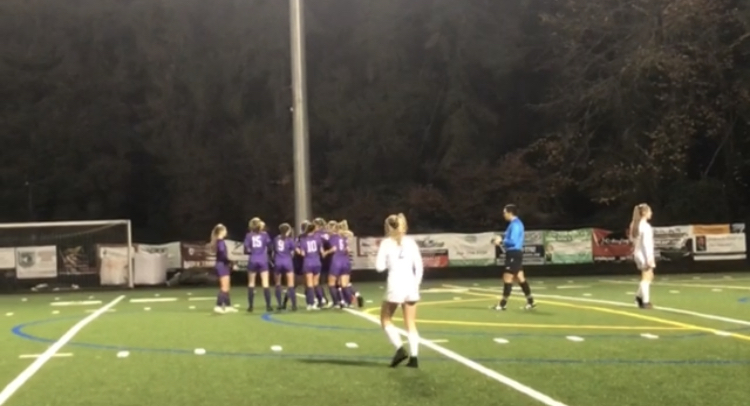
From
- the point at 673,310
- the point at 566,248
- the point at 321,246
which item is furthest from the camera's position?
the point at 566,248

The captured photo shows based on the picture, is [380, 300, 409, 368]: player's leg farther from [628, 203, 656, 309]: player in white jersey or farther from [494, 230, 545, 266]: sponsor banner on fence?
[494, 230, 545, 266]: sponsor banner on fence

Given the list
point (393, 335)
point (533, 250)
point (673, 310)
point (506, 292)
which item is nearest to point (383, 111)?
point (533, 250)

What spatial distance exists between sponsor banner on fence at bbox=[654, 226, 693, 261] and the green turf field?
13.1 metres

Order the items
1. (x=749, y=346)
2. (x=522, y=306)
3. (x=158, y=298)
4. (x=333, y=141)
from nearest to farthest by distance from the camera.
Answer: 1. (x=749, y=346)
2. (x=522, y=306)
3. (x=158, y=298)
4. (x=333, y=141)

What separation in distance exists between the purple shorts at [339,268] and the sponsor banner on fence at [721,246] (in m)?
17.8

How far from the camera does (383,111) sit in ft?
145

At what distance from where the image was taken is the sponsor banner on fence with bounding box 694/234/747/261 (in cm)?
3431

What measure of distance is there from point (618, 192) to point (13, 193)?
29.5 meters

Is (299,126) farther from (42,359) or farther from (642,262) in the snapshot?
(42,359)

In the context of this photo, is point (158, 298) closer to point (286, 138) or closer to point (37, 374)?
point (37, 374)

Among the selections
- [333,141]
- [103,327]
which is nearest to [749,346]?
[103,327]

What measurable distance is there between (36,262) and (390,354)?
2281cm

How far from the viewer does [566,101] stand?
42.3 metres

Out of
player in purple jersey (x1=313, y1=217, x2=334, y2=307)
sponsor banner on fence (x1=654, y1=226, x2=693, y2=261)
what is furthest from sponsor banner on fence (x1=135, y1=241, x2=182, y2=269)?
sponsor banner on fence (x1=654, y1=226, x2=693, y2=261)
